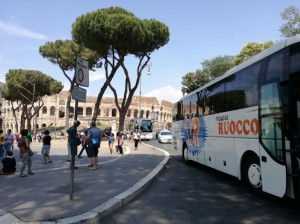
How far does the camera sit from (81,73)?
6.63 m

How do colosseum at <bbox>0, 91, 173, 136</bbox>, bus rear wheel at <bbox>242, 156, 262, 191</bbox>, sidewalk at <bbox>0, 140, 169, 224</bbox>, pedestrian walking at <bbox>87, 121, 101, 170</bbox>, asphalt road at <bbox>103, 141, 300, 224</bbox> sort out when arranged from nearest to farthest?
sidewalk at <bbox>0, 140, 169, 224</bbox> → asphalt road at <bbox>103, 141, 300, 224</bbox> → bus rear wheel at <bbox>242, 156, 262, 191</bbox> → pedestrian walking at <bbox>87, 121, 101, 170</bbox> → colosseum at <bbox>0, 91, 173, 136</bbox>

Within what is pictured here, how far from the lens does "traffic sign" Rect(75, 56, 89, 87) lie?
Result: 21.0ft

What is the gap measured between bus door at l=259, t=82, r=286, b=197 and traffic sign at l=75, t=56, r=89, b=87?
3.52 m

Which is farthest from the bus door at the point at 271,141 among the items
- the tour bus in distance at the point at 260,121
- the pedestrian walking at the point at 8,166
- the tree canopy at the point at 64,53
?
the tree canopy at the point at 64,53

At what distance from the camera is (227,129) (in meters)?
8.88

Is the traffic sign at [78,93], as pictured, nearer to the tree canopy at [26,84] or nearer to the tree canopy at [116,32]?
the tree canopy at [116,32]

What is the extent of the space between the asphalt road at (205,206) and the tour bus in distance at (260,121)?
0.39 metres

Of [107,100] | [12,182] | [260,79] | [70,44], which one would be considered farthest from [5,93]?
[260,79]

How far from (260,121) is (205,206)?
200cm

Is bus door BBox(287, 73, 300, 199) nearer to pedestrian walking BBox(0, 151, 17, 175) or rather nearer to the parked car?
pedestrian walking BBox(0, 151, 17, 175)

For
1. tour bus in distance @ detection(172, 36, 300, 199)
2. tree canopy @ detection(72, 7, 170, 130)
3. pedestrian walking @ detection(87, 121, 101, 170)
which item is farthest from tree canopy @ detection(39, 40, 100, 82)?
tour bus in distance @ detection(172, 36, 300, 199)

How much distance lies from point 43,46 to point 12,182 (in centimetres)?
3672

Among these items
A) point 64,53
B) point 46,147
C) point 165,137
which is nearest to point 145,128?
point 165,137

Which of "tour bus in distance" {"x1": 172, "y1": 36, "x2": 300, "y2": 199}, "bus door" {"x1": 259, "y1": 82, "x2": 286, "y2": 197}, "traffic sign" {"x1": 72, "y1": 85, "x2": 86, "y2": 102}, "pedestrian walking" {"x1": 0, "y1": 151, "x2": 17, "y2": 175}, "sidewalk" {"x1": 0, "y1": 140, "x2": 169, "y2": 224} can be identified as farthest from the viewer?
"pedestrian walking" {"x1": 0, "y1": 151, "x2": 17, "y2": 175}
